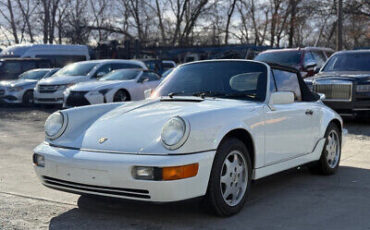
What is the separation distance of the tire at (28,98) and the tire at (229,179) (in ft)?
45.5

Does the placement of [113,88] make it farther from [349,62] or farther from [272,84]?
[272,84]

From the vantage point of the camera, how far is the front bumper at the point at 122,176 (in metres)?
3.80

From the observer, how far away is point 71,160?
411 centimetres

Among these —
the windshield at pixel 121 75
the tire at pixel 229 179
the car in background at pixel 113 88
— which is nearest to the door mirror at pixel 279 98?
the tire at pixel 229 179

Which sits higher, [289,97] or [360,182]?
[289,97]

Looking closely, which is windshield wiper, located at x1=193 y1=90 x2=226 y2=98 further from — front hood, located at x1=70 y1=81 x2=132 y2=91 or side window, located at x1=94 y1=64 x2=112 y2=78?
side window, located at x1=94 y1=64 x2=112 y2=78

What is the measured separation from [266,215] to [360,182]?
1830 mm

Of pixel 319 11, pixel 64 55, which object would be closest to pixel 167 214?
pixel 64 55

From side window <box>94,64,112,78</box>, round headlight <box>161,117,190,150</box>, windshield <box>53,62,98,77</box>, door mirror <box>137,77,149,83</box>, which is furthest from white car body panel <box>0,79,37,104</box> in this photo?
round headlight <box>161,117,190,150</box>

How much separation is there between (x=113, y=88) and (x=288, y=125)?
8648 mm

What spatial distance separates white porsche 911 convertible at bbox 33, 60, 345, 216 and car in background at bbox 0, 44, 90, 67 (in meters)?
19.3

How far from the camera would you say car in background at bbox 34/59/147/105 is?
15.4 meters

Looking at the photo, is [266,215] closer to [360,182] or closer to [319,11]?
[360,182]

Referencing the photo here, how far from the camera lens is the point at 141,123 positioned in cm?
432
